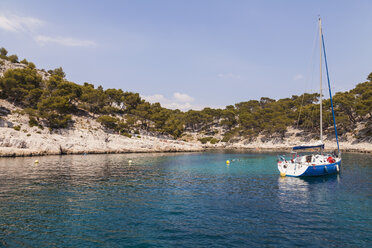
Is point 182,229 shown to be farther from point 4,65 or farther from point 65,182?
point 4,65

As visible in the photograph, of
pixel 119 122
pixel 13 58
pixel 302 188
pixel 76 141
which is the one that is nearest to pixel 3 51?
pixel 13 58

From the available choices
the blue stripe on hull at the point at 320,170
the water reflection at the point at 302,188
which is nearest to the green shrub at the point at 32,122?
the water reflection at the point at 302,188

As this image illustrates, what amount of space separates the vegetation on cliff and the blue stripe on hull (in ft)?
157

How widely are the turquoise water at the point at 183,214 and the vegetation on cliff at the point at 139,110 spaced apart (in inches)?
2270

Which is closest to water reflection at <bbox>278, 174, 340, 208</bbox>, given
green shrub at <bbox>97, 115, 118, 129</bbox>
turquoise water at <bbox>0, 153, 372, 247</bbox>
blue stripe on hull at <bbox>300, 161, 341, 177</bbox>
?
turquoise water at <bbox>0, 153, 372, 247</bbox>

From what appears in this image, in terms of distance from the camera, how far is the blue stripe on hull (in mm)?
29922

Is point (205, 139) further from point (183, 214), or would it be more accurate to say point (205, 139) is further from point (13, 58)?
point (183, 214)

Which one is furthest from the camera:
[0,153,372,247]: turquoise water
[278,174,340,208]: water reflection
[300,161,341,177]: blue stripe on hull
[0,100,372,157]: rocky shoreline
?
[0,100,372,157]: rocky shoreline

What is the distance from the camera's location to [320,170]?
3066 centimetres

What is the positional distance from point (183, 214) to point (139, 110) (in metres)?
95.8

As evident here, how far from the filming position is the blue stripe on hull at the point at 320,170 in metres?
29.9

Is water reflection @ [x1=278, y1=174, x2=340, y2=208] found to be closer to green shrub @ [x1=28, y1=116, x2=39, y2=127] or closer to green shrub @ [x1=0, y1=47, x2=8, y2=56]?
green shrub @ [x1=28, y1=116, x2=39, y2=127]

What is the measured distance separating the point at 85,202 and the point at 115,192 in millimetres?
3733

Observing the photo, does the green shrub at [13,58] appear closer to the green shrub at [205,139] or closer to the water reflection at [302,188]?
the green shrub at [205,139]
